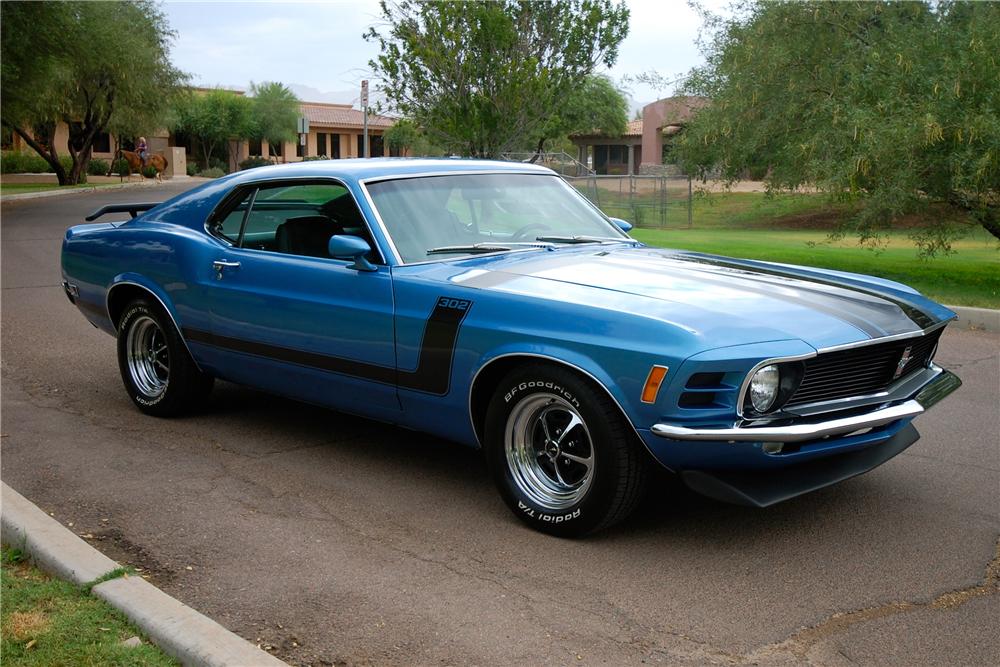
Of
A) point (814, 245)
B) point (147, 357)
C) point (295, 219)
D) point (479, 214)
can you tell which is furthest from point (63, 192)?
point (479, 214)

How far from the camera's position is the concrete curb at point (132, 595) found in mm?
3383

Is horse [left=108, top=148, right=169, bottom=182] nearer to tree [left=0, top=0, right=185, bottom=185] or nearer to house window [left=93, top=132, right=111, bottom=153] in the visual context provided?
tree [left=0, top=0, right=185, bottom=185]

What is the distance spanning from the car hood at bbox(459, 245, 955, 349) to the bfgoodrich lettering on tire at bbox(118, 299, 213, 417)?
229 cm

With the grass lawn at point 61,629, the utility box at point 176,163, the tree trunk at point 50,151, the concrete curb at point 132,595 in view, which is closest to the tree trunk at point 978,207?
the concrete curb at point 132,595

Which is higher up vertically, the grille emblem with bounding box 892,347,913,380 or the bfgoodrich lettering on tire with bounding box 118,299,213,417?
the grille emblem with bounding box 892,347,913,380

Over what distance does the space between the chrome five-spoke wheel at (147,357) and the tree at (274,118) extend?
213 ft

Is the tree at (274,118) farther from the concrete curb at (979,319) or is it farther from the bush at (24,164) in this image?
the concrete curb at (979,319)

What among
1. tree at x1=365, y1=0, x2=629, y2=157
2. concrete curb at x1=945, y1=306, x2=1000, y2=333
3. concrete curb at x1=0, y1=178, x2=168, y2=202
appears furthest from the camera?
concrete curb at x1=0, y1=178, x2=168, y2=202

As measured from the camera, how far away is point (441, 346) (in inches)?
192

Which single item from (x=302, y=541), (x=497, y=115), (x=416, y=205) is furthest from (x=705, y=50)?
(x=302, y=541)

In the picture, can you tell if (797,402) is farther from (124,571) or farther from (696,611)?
(124,571)

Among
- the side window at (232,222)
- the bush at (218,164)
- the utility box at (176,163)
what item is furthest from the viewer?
the bush at (218,164)

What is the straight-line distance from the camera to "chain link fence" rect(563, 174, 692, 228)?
2463 cm

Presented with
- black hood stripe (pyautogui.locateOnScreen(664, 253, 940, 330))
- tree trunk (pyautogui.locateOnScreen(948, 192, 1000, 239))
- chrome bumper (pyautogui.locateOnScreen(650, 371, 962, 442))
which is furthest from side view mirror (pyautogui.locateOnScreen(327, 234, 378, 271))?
tree trunk (pyautogui.locateOnScreen(948, 192, 1000, 239))
